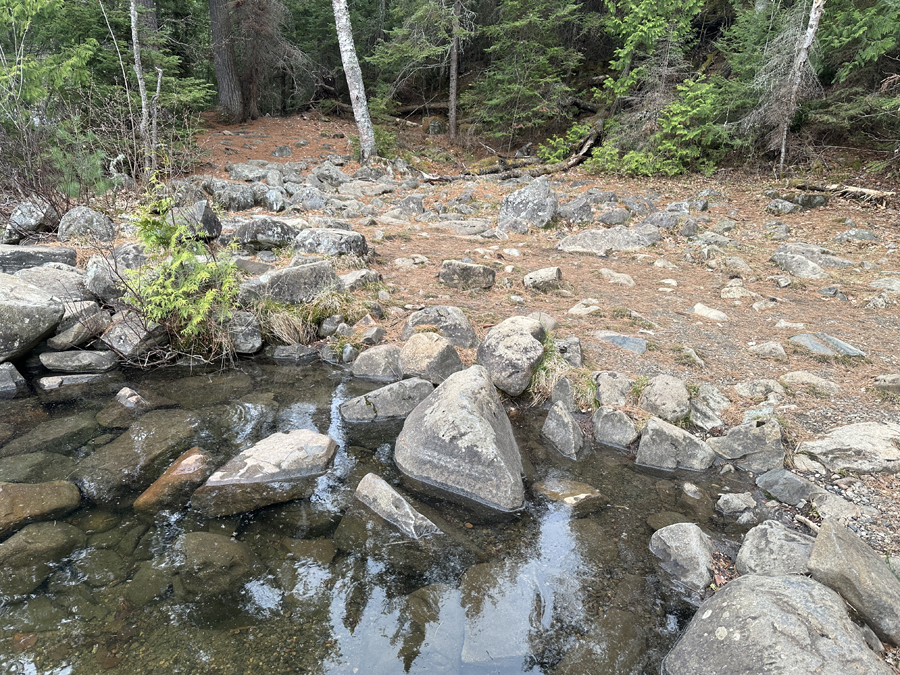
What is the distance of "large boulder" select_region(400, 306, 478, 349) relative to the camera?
5668 mm

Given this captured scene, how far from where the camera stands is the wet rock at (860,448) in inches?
146

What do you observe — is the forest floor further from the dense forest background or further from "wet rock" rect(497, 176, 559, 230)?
the dense forest background

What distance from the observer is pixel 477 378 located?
433 cm

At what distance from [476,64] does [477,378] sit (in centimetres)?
1951

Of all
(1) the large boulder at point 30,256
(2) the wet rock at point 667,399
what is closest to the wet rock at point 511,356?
(2) the wet rock at point 667,399

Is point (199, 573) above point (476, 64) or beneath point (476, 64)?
beneath

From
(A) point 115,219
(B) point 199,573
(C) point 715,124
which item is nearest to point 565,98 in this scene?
(C) point 715,124

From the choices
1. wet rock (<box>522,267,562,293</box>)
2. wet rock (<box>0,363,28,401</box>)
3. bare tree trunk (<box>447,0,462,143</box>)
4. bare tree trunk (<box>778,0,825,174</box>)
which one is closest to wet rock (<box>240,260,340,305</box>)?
wet rock (<box>0,363,28,401</box>)

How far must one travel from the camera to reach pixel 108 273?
5945 mm

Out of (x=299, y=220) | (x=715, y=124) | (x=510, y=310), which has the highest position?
(x=715, y=124)

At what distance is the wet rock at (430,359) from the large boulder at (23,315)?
3.74 meters

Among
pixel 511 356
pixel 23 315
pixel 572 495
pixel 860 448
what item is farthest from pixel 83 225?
pixel 860 448

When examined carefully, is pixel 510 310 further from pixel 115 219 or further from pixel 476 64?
pixel 476 64

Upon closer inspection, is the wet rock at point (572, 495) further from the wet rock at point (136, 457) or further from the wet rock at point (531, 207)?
the wet rock at point (531, 207)
